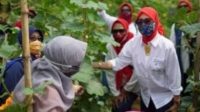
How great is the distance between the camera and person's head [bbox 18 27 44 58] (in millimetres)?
3949

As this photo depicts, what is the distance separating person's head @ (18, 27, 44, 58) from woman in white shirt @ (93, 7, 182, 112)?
533 mm

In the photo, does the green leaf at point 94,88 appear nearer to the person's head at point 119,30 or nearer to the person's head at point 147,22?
the person's head at point 147,22

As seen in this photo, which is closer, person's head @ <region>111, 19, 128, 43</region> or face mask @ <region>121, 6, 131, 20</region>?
person's head @ <region>111, 19, 128, 43</region>

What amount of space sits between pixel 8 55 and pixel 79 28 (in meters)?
0.97

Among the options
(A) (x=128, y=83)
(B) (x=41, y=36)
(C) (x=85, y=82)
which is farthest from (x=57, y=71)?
(A) (x=128, y=83)

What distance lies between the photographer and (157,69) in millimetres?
4492

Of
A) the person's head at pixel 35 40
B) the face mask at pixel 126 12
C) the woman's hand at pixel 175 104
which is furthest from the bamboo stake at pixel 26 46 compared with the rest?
the face mask at pixel 126 12

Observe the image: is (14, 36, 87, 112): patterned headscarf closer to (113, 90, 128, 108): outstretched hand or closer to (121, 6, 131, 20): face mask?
(113, 90, 128, 108): outstretched hand

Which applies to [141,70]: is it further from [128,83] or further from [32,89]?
[32,89]

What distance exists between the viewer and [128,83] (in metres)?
4.93

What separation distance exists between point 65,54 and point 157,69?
68.7 inches

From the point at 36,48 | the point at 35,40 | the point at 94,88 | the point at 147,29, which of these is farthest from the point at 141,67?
the point at 36,48

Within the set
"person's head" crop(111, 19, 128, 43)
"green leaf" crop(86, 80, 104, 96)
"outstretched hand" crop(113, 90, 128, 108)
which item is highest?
"person's head" crop(111, 19, 128, 43)

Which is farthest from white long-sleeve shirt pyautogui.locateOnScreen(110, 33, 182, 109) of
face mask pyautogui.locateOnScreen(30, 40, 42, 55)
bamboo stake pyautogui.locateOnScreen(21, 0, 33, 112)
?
bamboo stake pyautogui.locateOnScreen(21, 0, 33, 112)
